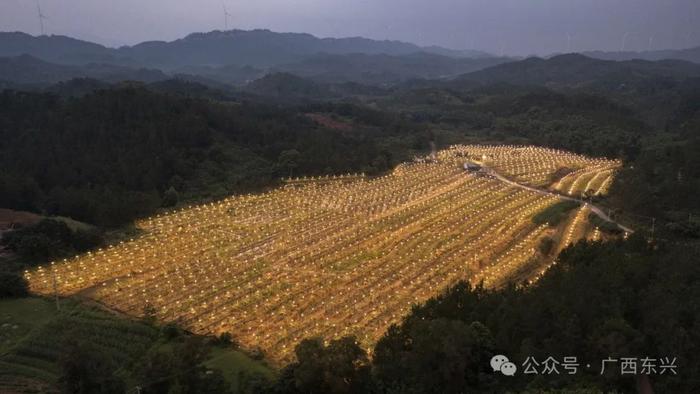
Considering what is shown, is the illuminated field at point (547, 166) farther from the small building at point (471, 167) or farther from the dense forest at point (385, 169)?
the dense forest at point (385, 169)

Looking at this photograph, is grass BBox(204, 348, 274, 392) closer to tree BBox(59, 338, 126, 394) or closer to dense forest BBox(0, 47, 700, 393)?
dense forest BBox(0, 47, 700, 393)

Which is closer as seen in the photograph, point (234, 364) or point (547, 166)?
point (234, 364)

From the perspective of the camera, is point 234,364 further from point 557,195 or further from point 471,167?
point 471,167

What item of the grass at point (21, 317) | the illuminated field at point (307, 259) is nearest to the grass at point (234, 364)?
the illuminated field at point (307, 259)

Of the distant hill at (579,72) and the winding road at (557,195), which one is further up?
the distant hill at (579,72)

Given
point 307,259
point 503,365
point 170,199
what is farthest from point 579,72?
point 503,365

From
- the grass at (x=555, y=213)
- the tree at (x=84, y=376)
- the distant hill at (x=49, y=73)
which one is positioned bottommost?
the grass at (x=555, y=213)

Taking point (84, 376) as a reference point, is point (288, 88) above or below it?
below
